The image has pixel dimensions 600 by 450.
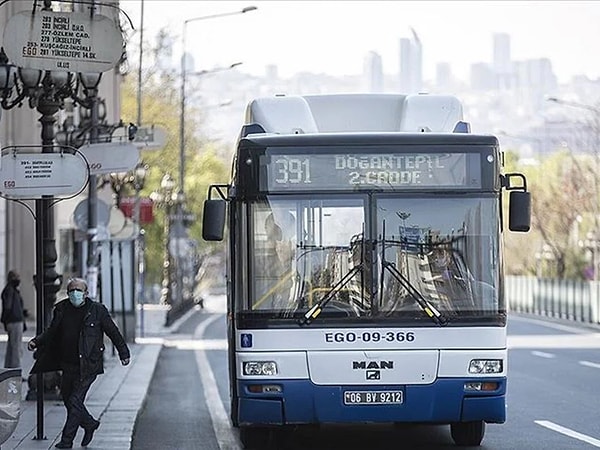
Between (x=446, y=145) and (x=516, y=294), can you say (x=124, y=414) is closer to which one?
(x=446, y=145)

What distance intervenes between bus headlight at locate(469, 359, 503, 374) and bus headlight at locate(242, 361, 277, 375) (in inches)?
71.2

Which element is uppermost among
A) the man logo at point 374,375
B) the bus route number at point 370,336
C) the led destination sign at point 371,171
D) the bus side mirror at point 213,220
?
the led destination sign at point 371,171

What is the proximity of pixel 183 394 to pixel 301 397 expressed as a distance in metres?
11.0

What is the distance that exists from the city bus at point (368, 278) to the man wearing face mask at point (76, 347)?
1621mm

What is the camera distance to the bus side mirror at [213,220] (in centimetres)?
1355

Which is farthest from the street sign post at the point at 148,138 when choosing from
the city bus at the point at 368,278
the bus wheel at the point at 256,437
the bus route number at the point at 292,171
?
the city bus at the point at 368,278

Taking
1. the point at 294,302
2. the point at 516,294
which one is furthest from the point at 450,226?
the point at 516,294

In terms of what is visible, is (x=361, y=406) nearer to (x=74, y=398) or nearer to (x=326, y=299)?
(x=326, y=299)

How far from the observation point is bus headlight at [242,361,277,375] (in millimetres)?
13695

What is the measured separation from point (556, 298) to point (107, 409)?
4341cm

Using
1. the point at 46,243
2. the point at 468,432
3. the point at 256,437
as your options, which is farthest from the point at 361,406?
the point at 46,243

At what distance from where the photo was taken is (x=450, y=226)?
1384 cm

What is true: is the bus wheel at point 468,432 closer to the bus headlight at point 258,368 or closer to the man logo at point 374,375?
the man logo at point 374,375

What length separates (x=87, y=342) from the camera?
48.1 ft
